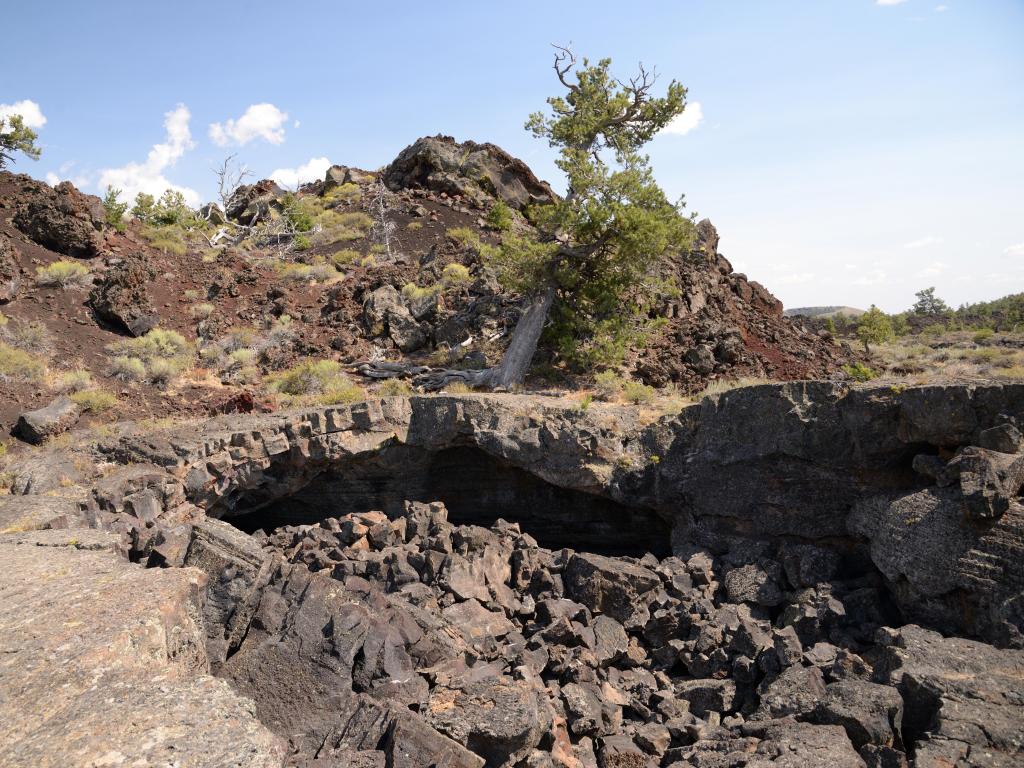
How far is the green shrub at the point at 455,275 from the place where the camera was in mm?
21453

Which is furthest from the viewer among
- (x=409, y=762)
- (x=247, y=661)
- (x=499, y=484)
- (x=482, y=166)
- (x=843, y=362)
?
(x=482, y=166)

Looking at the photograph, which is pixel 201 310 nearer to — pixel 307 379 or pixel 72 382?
pixel 72 382

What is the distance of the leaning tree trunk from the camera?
15672 millimetres

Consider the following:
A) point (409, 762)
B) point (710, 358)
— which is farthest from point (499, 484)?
point (409, 762)

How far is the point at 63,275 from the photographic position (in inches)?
769

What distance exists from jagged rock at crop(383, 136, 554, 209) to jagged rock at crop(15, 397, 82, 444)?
22.0 m

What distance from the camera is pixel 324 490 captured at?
1337 cm

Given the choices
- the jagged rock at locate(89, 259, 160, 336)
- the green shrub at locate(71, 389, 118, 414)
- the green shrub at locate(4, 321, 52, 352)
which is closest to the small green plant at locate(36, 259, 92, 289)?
the jagged rock at locate(89, 259, 160, 336)

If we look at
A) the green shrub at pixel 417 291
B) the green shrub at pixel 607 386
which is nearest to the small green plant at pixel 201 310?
the green shrub at pixel 417 291

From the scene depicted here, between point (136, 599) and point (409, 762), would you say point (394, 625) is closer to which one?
point (409, 762)

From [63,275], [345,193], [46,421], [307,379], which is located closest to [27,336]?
[63,275]

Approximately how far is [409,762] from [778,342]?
1561cm

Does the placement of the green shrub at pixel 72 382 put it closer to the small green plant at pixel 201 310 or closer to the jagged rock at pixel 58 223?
the small green plant at pixel 201 310

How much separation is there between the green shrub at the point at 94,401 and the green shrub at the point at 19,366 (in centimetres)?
139
